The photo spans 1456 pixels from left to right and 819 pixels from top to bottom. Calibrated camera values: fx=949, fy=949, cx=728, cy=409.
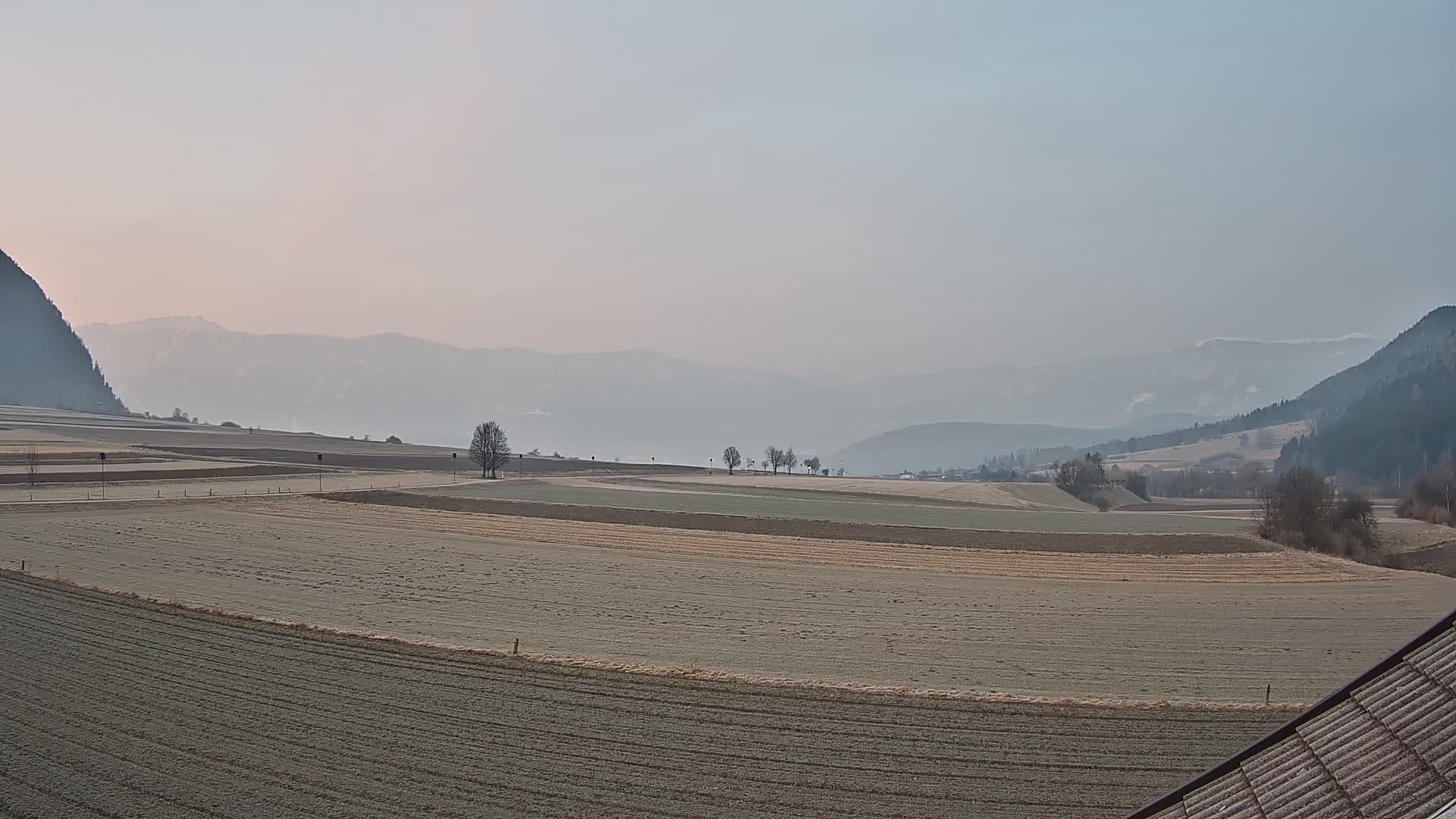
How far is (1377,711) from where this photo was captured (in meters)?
8.37

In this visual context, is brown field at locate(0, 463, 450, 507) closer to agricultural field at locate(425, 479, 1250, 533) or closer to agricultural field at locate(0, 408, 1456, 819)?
agricultural field at locate(425, 479, 1250, 533)

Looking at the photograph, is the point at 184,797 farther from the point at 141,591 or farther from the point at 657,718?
the point at 141,591

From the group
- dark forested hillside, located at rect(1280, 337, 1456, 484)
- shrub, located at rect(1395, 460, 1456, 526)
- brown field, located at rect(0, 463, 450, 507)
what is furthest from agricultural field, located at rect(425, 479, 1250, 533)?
dark forested hillside, located at rect(1280, 337, 1456, 484)

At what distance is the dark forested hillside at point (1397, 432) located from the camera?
154250 millimetres

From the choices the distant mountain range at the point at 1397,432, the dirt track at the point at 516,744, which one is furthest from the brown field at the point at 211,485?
the distant mountain range at the point at 1397,432

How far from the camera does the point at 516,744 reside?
16188 mm

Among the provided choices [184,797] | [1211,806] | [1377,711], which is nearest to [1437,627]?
[1377,711]

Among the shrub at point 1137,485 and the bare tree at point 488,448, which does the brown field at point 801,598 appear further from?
the shrub at point 1137,485

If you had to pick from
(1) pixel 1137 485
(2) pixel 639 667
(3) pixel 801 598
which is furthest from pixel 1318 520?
(1) pixel 1137 485

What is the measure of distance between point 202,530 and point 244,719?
33.4 metres

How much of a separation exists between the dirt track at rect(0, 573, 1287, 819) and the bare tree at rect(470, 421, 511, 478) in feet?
279

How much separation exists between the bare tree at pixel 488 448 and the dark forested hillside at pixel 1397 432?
11819 cm

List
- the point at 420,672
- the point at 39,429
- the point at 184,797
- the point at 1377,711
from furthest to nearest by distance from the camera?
the point at 39,429 → the point at 420,672 → the point at 184,797 → the point at 1377,711

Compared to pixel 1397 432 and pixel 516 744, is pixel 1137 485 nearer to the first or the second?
pixel 1397 432
